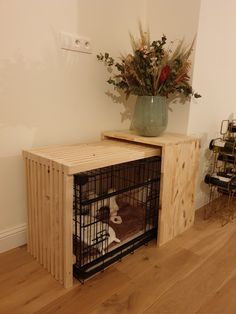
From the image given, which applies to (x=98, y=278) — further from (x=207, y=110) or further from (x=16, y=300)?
(x=207, y=110)

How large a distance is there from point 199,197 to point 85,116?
116cm

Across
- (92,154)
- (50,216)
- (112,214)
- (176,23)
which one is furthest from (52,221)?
(176,23)

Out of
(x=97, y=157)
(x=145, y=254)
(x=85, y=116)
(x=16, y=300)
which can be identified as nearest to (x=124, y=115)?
(x=85, y=116)

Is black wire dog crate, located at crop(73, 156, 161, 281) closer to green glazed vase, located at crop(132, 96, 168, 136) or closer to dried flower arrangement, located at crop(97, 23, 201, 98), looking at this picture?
green glazed vase, located at crop(132, 96, 168, 136)

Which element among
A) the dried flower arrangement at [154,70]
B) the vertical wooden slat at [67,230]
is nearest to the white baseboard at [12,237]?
the vertical wooden slat at [67,230]

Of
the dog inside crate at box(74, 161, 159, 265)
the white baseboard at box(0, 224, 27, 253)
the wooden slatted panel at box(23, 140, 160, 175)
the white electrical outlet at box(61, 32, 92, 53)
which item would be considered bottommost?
the white baseboard at box(0, 224, 27, 253)

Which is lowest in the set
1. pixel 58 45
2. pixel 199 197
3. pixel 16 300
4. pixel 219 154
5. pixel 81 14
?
pixel 16 300

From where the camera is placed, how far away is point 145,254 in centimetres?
149

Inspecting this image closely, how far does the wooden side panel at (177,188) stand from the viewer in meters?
1.50

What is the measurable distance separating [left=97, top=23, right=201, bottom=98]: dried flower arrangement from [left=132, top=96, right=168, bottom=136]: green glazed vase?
0.14 feet

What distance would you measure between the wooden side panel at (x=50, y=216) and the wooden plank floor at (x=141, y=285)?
72mm

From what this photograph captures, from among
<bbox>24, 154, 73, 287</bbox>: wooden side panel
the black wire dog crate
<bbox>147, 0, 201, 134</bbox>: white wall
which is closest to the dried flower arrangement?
<bbox>147, 0, 201, 134</bbox>: white wall

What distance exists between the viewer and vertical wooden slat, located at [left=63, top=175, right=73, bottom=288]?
3.61 ft

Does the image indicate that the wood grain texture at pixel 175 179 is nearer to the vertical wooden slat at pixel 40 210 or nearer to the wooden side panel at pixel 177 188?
the wooden side panel at pixel 177 188
